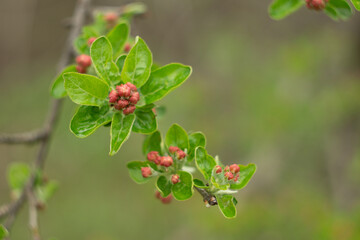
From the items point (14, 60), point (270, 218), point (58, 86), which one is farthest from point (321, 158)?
point (14, 60)

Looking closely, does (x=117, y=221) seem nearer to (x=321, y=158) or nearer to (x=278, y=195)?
(x=278, y=195)

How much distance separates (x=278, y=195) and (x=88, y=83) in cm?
316

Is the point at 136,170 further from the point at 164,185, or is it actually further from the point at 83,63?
the point at 83,63

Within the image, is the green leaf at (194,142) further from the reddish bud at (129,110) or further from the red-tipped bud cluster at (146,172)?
the reddish bud at (129,110)

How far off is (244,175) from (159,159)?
0.28 metres

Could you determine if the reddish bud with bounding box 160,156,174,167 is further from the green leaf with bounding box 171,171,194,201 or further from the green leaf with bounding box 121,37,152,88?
the green leaf with bounding box 121,37,152,88

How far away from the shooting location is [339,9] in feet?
4.26

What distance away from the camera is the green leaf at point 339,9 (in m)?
1.27

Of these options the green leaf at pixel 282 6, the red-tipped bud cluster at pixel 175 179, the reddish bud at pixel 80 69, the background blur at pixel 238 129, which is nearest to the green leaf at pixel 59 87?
the reddish bud at pixel 80 69

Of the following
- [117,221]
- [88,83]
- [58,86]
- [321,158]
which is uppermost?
[88,83]

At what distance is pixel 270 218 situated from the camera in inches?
128

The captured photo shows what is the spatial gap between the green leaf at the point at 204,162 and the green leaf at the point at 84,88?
1.10 ft

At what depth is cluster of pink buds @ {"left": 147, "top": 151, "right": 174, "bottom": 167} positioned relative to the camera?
115cm

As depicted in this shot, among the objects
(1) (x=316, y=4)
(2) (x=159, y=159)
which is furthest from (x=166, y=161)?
(1) (x=316, y=4)
